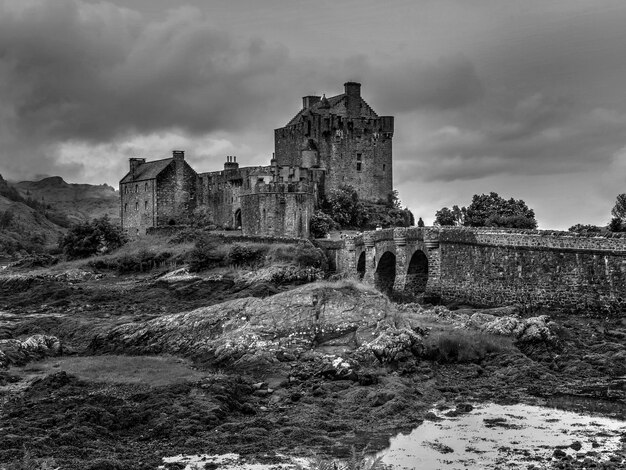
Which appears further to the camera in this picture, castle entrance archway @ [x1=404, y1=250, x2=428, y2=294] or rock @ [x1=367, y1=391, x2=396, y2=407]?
castle entrance archway @ [x1=404, y1=250, x2=428, y2=294]

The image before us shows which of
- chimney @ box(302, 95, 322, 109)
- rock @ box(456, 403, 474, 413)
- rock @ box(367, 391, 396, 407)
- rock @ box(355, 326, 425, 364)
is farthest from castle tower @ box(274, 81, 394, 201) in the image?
rock @ box(456, 403, 474, 413)

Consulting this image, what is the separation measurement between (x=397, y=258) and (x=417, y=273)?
64.1 inches

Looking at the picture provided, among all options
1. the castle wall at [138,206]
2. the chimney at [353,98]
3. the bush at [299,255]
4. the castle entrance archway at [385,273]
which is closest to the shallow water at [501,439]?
the castle entrance archway at [385,273]

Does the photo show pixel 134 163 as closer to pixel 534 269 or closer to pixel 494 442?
pixel 534 269

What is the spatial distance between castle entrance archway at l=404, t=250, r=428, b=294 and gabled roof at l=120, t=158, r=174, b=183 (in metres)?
41.1

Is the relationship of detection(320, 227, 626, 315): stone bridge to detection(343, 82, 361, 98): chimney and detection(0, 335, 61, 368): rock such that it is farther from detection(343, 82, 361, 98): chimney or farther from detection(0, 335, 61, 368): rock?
detection(343, 82, 361, 98): chimney

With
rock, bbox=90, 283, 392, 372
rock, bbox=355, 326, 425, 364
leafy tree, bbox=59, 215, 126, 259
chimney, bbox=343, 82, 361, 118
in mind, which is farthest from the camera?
chimney, bbox=343, 82, 361, 118

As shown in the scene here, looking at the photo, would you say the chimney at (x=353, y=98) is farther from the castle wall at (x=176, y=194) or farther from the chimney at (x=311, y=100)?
the castle wall at (x=176, y=194)

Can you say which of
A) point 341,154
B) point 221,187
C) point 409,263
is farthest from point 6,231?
point 409,263

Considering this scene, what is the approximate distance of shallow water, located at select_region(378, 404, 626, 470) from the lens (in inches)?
684

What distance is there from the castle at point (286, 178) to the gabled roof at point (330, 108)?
0.32 ft

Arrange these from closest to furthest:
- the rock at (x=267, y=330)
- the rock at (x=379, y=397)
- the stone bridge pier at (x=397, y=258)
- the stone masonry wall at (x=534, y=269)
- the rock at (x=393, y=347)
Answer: the rock at (x=379, y=397), the rock at (x=393, y=347), the rock at (x=267, y=330), the stone masonry wall at (x=534, y=269), the stone bridge pier at (x=397, y=258)

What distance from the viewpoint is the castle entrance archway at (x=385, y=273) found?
51894mm

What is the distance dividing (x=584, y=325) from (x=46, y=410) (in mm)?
21809
